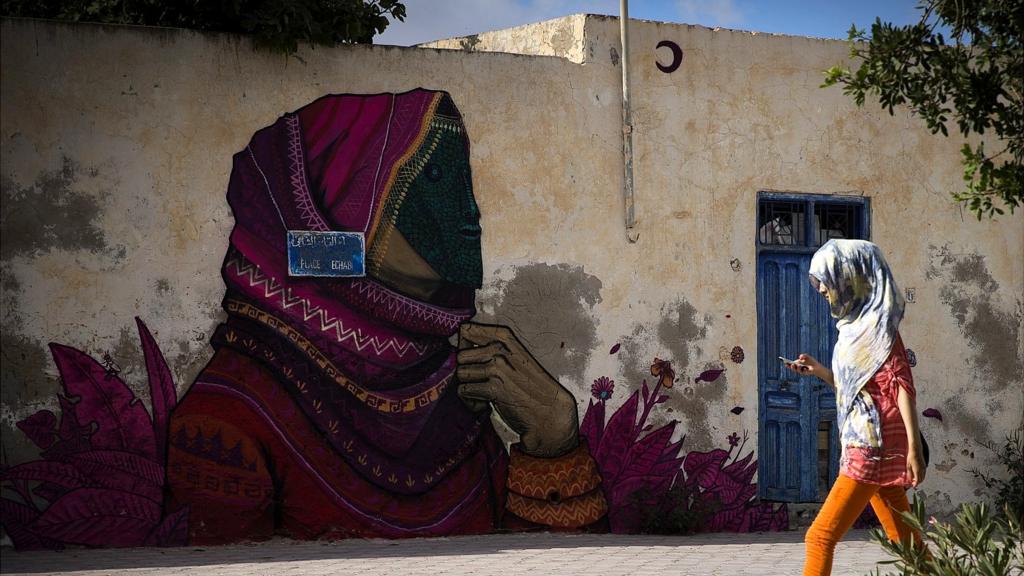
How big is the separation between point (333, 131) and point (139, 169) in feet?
4.24

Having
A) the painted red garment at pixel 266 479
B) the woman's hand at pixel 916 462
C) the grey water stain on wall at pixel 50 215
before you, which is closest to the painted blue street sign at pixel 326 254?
the painted red garment at pixel 266 479

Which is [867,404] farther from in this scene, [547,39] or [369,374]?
[547,39]

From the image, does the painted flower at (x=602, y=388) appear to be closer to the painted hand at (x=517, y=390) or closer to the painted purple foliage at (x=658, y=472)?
the painted purple foliage at (x=658, y=472)

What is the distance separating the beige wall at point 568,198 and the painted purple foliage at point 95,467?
100 mm

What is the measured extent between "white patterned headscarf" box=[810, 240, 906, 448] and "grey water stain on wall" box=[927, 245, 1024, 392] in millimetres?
5000

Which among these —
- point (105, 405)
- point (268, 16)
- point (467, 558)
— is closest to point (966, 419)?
point (467, 558)

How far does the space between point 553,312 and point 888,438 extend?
386 cm

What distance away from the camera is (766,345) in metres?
9.82

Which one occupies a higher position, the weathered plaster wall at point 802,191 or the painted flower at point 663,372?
the weathered plaster wall at point 802,191

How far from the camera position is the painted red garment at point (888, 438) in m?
5.43

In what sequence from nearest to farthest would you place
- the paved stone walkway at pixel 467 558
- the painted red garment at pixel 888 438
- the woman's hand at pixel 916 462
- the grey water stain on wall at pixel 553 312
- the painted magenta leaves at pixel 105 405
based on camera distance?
the woman's hand at pixel 916 462
the painted red garment at pixel 888 438
the paved stone walkway at pixel 467 558
the painted magenta leaves at pixel 105 405
the grey water stain on wall at pixel 553 312

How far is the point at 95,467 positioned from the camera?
307 inches

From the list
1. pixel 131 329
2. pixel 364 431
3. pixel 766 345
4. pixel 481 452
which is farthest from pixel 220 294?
pixel 766 345

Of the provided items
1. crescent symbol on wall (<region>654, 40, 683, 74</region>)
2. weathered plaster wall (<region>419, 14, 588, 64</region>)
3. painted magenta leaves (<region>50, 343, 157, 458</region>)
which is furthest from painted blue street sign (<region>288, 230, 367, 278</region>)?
crescent symbol on wall (<region>654, 40, 683, 74</region>)
